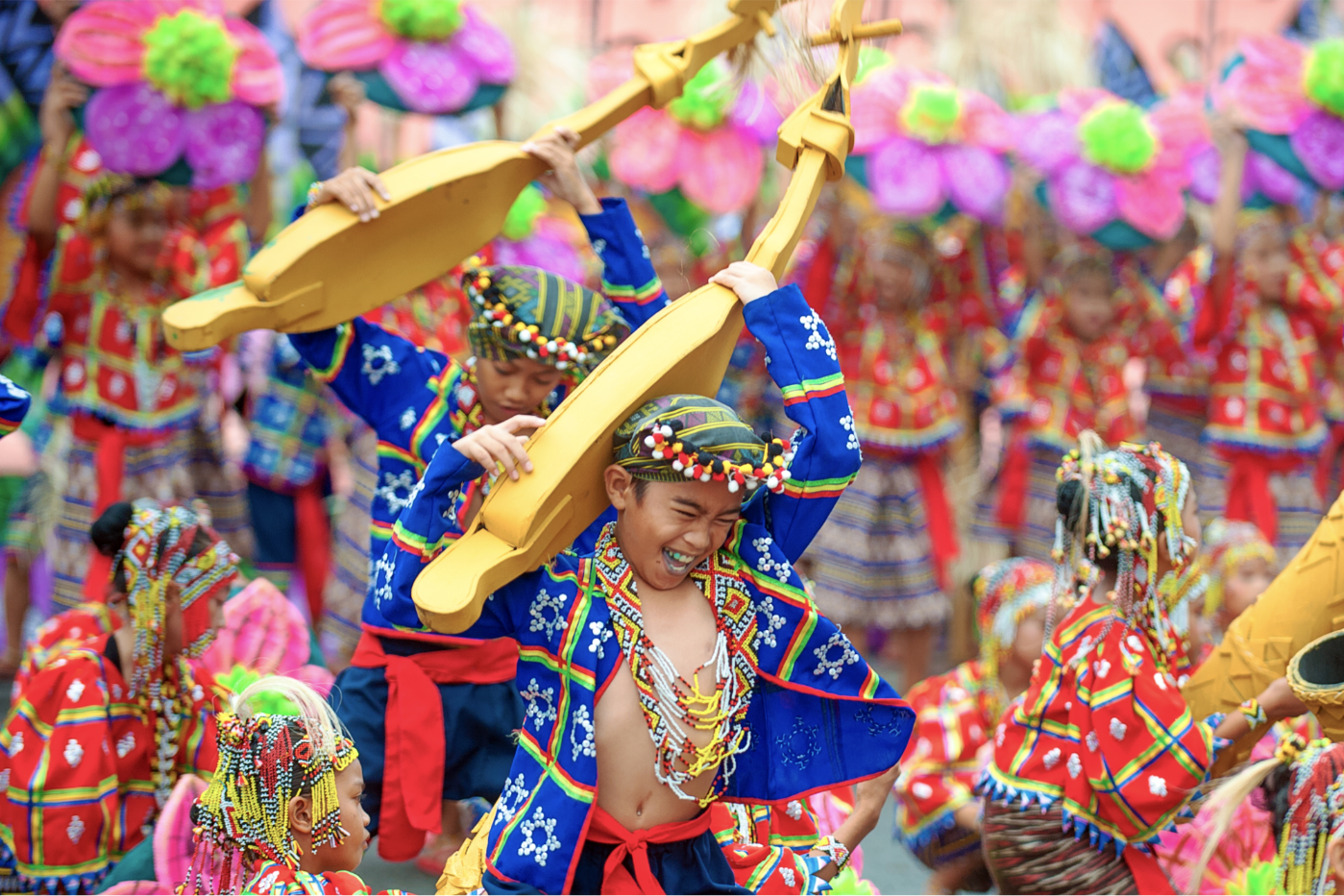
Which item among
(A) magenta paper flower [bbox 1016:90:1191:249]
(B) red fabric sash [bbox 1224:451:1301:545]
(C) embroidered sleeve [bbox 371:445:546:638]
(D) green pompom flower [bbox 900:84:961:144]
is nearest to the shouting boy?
(C) embroidered sleeve [bbox 371:445:546:638]

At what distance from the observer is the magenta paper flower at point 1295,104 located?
5.84 meters

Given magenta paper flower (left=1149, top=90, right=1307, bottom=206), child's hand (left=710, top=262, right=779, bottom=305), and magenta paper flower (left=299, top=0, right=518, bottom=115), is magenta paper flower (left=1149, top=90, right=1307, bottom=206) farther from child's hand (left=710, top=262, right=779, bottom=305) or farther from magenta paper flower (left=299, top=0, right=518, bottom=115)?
child's hand (left=710, top=262, right=779, bottom=305)

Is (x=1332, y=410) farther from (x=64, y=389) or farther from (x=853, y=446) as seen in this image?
(x=64, y=389)

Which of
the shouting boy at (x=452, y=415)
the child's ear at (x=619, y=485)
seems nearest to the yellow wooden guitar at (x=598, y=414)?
the child's ear at (x=619, y=485)

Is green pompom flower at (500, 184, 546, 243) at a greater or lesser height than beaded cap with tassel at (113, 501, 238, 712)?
greater

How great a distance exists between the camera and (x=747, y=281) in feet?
A: 8.74

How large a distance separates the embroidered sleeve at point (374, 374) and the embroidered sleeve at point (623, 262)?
0.52 m

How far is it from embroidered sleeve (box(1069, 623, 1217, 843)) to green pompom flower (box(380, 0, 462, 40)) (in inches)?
131

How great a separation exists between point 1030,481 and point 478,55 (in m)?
3.02

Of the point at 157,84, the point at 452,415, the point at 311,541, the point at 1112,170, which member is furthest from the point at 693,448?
the point at 1112,170

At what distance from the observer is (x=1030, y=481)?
21.0ft

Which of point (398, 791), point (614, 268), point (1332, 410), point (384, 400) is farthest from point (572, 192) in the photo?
point (1332, 410)

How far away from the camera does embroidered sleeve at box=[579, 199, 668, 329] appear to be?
11.4 ft

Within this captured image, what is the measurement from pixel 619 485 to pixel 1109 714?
47.3 inches
